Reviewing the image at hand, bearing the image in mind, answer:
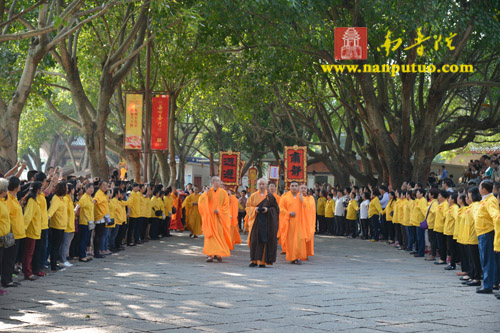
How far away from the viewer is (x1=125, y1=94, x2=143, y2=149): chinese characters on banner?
67.2ft

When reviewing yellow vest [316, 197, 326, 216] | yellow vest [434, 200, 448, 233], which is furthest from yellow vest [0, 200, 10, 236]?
yellow vest [316, 197, 326, 216]

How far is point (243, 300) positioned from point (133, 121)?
498 inches

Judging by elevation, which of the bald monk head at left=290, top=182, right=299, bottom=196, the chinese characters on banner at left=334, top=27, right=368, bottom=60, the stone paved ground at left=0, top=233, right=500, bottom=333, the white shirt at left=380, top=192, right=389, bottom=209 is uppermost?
the chinese characters on banner at left=334, top=27, right=368, bottom=60

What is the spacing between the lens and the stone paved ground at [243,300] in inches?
280

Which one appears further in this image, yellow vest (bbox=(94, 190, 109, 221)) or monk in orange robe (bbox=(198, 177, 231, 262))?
monk in orange robe (bbox=(198, 177, 231, 262))

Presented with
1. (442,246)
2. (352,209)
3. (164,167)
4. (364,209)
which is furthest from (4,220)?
(164,167)

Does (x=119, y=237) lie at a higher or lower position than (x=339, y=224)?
lower

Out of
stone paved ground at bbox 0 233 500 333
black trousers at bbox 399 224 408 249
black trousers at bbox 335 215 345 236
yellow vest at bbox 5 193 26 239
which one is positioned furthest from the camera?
black trousers at bbox 335 215 345 236

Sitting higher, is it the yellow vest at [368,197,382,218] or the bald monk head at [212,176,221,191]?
the bald monk head at [212,176,221,191]

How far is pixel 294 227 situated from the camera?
14.2m

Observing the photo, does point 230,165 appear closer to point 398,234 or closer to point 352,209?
point 352,209

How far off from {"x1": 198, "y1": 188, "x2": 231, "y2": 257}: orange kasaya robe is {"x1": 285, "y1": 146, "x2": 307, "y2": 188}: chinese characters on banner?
36.5 feet

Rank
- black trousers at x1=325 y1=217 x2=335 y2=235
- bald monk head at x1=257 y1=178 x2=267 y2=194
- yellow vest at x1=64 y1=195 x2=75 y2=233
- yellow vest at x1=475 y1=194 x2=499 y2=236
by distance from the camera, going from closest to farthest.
→ yellow vest at x1=475 y1=194 x2=499 y2=236, yellow vest at x1=64 y1=195 x2=75 y2=233, bald monk head at x1=257 y1=178 x2=267 y2=194, black trousers at x1=325 y1=217 x2=335 y2=235

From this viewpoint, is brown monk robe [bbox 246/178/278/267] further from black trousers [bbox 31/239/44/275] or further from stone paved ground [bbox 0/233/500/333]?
black trousers [bbox 31/239/44/275]
